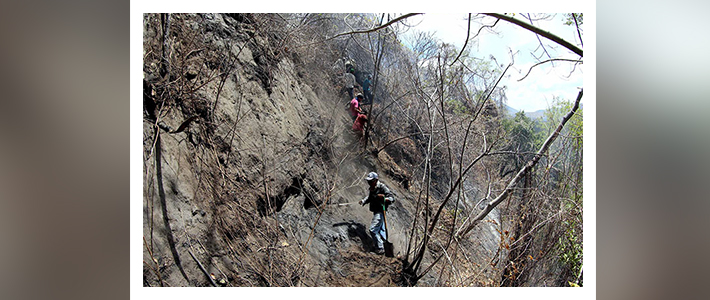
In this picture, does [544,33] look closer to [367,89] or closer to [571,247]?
[367,89]

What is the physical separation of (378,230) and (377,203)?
0.26 meters

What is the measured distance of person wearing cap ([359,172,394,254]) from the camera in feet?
9.37

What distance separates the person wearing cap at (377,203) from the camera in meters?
2.86

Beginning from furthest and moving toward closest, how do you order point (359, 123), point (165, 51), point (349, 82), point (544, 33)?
point (349, 82) < point (359, 123) < point (544, 33) < point (165, 51)

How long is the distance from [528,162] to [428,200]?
3.40 ft

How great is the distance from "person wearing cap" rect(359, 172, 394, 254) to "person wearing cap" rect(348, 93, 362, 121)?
604mm

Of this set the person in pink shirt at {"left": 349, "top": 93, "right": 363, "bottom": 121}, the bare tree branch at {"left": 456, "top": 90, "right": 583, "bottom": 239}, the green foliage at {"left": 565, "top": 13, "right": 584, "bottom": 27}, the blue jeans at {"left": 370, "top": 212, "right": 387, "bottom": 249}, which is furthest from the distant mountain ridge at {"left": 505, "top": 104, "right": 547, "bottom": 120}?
the blue jeans at {"left": 370, "top": 212, "right": 387, "bottom": 249}

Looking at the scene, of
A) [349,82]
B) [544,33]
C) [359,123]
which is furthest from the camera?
[349,82]

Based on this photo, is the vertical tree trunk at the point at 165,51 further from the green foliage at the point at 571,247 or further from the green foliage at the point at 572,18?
the green foliage at the point at 571,247

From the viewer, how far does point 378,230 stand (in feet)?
9.41

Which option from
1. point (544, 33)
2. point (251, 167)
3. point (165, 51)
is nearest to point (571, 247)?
point (544, 33)
